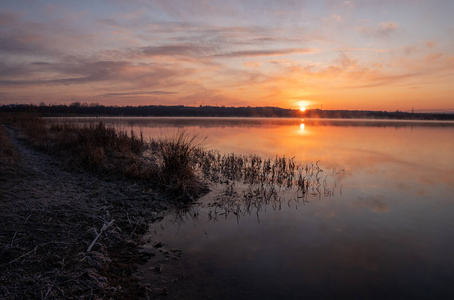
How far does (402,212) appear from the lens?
7.28 meters

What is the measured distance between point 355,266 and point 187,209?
157 inches

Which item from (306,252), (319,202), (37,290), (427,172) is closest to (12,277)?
(37,290)

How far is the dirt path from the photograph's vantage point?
3.32 m

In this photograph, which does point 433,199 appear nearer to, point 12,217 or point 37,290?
point 37,290

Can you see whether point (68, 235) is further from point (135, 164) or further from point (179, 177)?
point (135, 164)

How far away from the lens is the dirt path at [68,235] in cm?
332

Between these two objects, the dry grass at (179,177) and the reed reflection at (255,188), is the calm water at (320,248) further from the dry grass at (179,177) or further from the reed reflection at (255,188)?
the dry grass at (179,177)

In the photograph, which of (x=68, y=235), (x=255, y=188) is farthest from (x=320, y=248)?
(x=68, y=235)

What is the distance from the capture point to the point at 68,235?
14.7 ft

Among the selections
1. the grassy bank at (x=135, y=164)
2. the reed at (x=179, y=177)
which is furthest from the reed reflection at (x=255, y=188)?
the grassy bank at (x=135, y=164)

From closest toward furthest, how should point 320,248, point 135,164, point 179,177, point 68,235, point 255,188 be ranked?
point 68,235 → point 320,248 → point 179,177 → point 255,188 → point 135,164

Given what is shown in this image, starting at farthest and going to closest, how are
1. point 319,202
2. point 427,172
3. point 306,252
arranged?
point 427,172 → point 319,202 → point 306,252

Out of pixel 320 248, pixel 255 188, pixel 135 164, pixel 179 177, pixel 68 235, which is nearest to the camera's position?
pixel 68 235

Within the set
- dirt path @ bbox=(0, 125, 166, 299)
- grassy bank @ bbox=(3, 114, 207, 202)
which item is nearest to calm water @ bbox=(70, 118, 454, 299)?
dirt path @ bbox=(0, 125, 166, 299)
